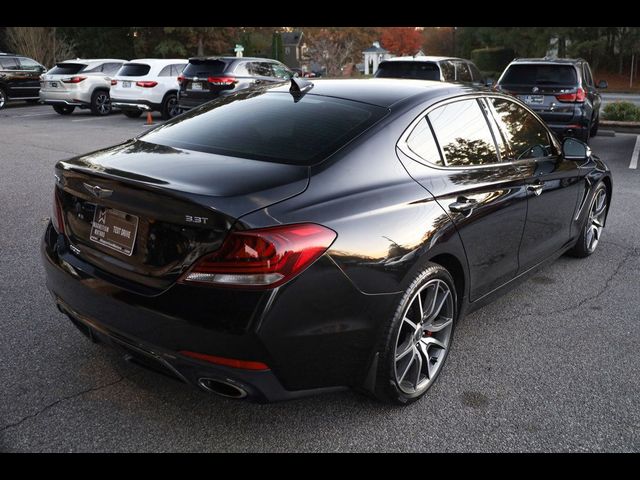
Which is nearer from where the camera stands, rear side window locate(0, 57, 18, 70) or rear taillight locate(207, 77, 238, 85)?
rear taillight locate(207, 77, 238, 85)

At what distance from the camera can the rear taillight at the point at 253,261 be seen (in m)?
2.41

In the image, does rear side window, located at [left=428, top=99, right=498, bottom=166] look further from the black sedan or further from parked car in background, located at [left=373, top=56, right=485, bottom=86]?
parked car in background, located at [left=373, top=56, right=485, bottom=86]

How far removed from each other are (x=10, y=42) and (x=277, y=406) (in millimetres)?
33936

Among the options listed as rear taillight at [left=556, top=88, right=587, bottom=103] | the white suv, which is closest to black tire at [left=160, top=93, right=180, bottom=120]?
the white suv

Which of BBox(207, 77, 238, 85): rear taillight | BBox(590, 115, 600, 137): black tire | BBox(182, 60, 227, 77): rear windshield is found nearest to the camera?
BBox(590, 115, 600, 137): black tire

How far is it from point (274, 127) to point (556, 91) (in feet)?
30.4

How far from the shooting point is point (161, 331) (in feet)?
8.36

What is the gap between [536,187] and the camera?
407 centimetres

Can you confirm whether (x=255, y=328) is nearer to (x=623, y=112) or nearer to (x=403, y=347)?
(x=403, y=347)

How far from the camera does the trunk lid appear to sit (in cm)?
246

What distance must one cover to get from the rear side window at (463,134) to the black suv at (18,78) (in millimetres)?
20593

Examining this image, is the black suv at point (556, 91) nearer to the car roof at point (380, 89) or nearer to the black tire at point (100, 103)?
the car roof at point (380, 89)

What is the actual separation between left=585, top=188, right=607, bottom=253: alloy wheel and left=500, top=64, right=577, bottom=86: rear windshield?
246 inches
